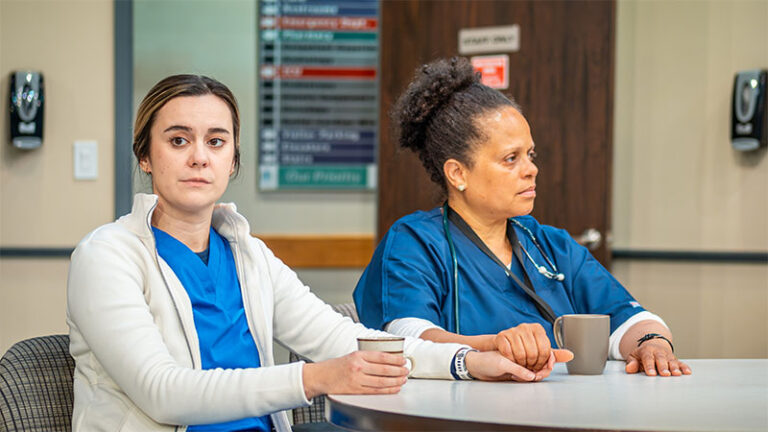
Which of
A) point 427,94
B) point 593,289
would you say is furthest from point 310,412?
point 427,94

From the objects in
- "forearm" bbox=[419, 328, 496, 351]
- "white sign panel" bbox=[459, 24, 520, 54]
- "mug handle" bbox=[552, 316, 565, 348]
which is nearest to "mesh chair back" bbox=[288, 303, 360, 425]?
"forearm" bbox=[419, 328, 496, 351]

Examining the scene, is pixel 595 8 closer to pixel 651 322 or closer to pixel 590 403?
pixel 651 322

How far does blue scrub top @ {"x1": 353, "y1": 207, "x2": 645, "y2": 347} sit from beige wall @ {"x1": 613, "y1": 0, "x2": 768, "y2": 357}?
1372 millimetres

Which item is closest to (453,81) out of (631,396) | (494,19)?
(631,396)

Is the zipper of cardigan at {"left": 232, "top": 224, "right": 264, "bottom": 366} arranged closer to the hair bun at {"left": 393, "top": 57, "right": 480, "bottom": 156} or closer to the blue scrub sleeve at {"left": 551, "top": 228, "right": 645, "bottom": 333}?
the hair bun at {"left": 393, "top": 57, "right": 480, "bottom": 156}

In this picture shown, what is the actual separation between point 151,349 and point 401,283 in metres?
0.59

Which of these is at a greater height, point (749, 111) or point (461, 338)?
point (749, 111)

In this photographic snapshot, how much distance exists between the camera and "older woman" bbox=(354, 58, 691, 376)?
1764mm

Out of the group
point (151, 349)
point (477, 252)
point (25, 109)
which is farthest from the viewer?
point (25, 109)

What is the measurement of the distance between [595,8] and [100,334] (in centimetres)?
224

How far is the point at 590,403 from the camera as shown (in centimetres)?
118

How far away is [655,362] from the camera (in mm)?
1511

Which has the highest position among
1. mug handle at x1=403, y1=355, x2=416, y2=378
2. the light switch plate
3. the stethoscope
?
the light switch plate

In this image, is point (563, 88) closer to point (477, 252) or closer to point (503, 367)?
point (477, 252)
